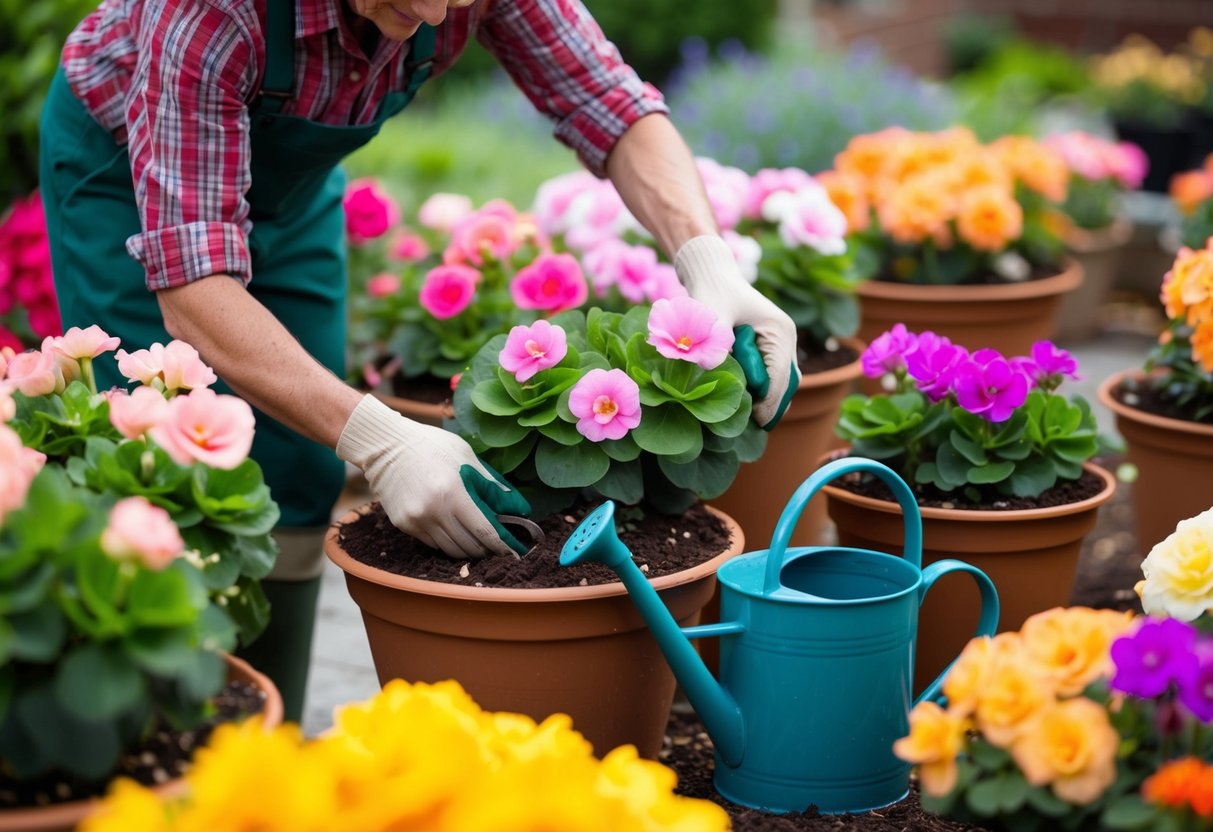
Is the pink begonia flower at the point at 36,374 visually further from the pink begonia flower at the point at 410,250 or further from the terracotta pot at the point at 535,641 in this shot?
the pink begonia flower at the point at 410,250

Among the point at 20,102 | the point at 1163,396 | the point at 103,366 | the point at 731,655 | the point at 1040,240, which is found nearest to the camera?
the point at 731,655

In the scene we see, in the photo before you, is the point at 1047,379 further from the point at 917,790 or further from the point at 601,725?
the point at 601,725

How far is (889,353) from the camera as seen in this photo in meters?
2.26

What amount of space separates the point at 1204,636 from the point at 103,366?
5.37ft

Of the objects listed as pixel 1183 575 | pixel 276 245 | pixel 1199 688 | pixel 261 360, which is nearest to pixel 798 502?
pixel 1183 575

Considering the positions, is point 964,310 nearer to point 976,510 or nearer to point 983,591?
point 976,510

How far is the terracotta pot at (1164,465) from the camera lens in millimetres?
2621

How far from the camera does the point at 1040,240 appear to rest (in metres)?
4.03

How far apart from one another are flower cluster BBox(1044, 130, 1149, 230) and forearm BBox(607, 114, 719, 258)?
10.6ft

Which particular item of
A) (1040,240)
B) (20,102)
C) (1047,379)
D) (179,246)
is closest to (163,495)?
(179,246)

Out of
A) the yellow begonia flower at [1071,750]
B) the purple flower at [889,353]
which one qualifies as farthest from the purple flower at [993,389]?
the yellow begonia flower at [1071,750]

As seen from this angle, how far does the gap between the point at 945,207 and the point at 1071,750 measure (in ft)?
7.85

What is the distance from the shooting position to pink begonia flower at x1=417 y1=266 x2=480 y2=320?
273 centimetres

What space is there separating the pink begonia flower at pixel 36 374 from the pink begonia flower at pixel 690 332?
30.0 inches
